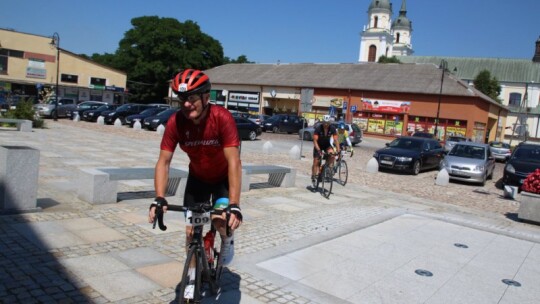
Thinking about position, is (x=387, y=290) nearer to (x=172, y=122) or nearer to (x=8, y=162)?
(x=172, y=122)

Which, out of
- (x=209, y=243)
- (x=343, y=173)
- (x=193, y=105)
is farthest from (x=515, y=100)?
(x=193, y=105)

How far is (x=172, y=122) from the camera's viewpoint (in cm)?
370

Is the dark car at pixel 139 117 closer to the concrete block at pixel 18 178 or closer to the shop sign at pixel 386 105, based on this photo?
the concrete block at pixel 18 178

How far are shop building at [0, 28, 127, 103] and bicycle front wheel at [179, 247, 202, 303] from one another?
52.0 meters

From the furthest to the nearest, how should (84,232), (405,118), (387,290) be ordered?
(405,118) < (84,232) < (387,290)

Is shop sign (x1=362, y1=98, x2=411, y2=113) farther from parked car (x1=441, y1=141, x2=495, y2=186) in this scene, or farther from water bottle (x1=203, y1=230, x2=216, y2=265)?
water bottle (x1=203, y1=230, x2=216, y2=265)

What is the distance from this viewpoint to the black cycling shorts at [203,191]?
395 centimetres

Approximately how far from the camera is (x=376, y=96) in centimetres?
4678

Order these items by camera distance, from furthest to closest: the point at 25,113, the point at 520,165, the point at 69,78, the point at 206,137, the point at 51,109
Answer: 1. the point at 69,78
2. the point at 51,109
3. the point at 25,113
4. the point at 520,165
5. the point at 206,137

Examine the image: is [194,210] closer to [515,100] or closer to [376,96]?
[376,96]

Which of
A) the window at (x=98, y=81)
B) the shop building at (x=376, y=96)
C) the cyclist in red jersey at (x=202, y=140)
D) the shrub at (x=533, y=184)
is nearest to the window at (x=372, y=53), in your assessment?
the shop building at (x=376, y=96)

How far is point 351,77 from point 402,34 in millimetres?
65312

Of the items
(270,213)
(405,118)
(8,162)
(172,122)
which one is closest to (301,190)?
(270,213)

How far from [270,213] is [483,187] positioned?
11.7 meters
